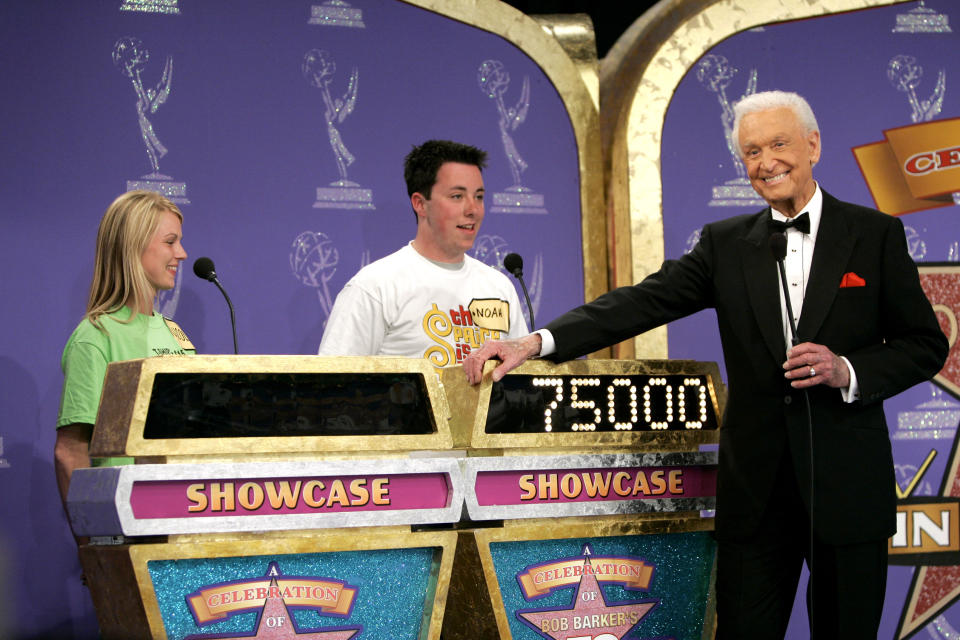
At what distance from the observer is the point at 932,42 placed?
468cm

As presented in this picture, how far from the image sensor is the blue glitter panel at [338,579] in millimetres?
2246

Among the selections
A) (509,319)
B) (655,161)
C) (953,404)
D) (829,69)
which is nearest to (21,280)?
(509,319)

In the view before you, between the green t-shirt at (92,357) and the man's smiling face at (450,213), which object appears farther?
the man's smiling face at (450,213)

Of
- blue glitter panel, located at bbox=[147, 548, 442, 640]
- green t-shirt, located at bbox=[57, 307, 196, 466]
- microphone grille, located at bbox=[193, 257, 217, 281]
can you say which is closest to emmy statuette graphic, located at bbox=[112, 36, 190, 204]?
microphone grille, located at bbox=[193, 257, 217, 281]

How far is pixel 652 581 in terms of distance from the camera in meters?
2.72

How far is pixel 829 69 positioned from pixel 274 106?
239 cm

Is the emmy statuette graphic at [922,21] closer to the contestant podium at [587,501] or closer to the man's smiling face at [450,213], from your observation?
the man's smiling face at [450,213]

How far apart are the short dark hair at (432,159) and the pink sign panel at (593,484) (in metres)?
1.46

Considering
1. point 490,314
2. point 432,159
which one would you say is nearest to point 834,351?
point 490,314

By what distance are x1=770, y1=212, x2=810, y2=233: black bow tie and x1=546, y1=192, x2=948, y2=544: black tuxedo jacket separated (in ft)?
0.14

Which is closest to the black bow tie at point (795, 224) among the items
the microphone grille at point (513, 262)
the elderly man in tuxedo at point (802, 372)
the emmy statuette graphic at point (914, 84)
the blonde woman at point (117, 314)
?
the elderly man in tuxedo at point (802, 372)

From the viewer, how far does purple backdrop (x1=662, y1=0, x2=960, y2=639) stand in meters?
4.57

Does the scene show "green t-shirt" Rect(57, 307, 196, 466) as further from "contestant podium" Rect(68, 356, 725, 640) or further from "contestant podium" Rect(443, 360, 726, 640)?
"contestant podium" Rect(443, 360, 726, 640)

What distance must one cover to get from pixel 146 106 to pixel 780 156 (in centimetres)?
244
